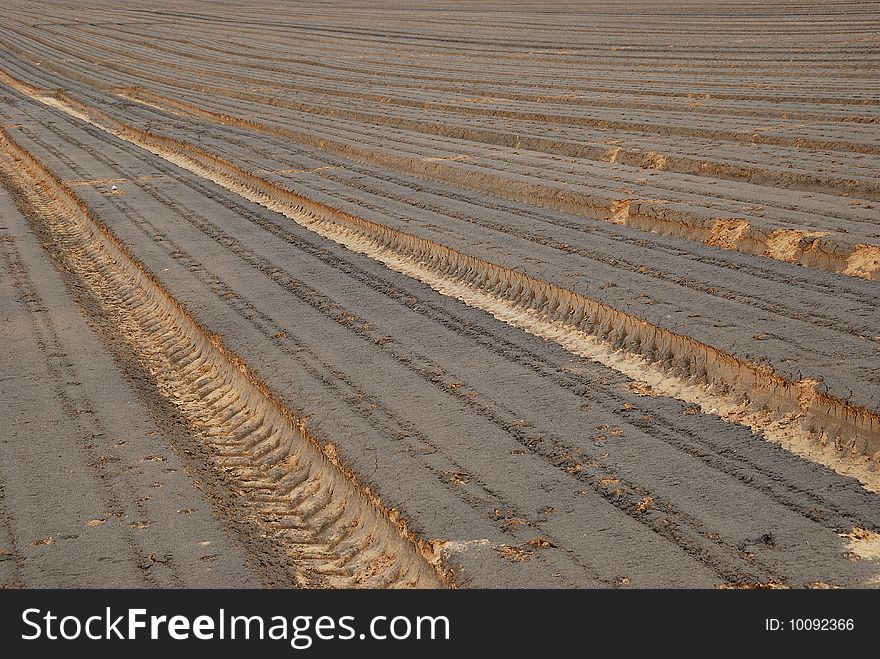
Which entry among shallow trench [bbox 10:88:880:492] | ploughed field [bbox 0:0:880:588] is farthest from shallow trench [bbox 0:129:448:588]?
shallow trench [bbox 10:88:880:492]

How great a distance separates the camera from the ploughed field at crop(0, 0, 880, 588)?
4.57 metres

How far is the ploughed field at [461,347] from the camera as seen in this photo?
15.0 ft

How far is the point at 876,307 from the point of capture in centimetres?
665

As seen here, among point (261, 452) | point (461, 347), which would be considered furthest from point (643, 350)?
point (261, 452)

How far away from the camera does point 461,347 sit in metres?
6.79

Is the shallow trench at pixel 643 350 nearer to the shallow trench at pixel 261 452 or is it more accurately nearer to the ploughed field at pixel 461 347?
the ploughed field at pixel 461 347

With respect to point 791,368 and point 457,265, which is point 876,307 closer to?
point 791,368

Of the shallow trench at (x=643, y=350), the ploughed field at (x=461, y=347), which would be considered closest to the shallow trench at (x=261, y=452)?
the ploughed field at (x=461, y=347)

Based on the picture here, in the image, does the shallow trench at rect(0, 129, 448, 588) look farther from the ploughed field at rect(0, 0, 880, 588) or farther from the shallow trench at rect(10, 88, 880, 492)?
the shallow trench at rect(10, 88, 880, 492)

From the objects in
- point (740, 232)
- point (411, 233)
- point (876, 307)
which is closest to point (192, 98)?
point (411, 233)

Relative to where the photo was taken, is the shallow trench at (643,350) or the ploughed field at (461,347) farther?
the shallow trench at (643,350)

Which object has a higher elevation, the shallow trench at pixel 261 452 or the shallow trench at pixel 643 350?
the shallow trench at pixel 643 350

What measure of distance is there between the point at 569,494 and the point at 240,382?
2.79 m

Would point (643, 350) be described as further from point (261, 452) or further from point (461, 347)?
point (261, 452)
